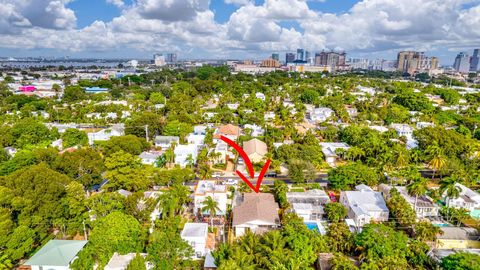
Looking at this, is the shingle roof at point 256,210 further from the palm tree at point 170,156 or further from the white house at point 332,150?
the white house at point 332,150

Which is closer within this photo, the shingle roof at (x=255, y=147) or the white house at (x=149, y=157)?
the white house at (x=149, y=157)

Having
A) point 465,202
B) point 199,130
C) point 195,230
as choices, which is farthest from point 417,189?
point 199,130

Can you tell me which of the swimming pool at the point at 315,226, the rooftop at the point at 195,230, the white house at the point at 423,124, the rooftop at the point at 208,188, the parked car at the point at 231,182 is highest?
the white house at the point at 423,124

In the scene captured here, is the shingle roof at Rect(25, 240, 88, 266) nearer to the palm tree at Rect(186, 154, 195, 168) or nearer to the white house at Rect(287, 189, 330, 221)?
the white house at Rect(287, 189, 330, 221)

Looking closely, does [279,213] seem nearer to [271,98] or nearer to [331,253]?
[331,253]

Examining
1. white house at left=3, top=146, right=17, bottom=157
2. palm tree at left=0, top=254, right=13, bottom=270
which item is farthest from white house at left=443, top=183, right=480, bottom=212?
white house at left=3, top=146, right=17, bottom=157

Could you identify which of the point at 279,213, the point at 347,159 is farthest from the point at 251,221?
the point at 347,159

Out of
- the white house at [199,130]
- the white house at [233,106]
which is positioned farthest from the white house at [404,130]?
the white house at [233,106]

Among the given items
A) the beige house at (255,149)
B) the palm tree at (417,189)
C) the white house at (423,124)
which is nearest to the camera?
the palm tree at (417,189)
